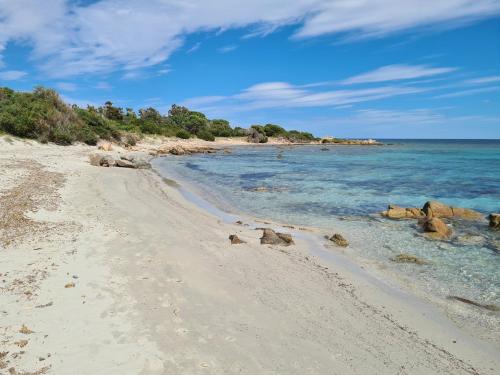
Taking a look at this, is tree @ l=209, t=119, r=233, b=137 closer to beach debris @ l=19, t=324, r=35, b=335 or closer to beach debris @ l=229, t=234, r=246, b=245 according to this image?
beach debris @ l=229, t=234, r=246, b=245

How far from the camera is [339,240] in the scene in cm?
1051

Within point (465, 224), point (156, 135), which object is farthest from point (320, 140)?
point (465, 224)

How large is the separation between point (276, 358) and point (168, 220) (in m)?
7.44

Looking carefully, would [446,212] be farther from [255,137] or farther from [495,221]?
[255,137]

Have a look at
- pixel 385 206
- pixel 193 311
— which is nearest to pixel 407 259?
pixel 193 311

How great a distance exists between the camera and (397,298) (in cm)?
700

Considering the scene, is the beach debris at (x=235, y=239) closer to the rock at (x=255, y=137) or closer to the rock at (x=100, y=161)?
the rock at (x=100, y=161)

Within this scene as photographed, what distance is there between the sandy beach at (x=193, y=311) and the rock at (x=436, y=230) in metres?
4.15

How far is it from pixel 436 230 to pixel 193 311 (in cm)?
861

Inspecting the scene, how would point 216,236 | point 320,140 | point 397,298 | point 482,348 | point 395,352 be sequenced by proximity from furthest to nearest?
point 320,140 → point 216,236 → point 397,298 → point 482,348 → point 395,352

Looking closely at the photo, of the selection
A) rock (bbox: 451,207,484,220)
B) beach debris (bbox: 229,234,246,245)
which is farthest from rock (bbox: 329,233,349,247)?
rock (bbox: 451,207,484,220)

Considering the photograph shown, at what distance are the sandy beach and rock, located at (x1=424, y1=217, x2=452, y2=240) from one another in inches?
164

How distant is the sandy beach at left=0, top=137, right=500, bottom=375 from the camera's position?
4.46 m

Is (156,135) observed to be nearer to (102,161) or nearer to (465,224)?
(102,161)
